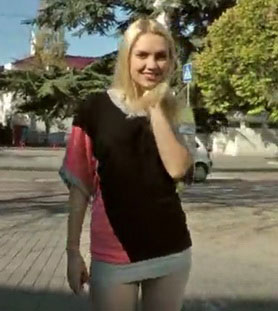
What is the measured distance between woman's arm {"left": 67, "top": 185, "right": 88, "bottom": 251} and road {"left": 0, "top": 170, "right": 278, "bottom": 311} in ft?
12.3

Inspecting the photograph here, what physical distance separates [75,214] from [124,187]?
245 mm

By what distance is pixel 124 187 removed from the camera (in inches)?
125

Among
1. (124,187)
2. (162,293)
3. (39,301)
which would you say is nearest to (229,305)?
(39,301)

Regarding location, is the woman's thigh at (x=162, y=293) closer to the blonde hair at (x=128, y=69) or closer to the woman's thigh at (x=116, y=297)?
the woman's thigh at (x=116, y=297)

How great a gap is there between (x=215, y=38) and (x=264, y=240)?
420 inches

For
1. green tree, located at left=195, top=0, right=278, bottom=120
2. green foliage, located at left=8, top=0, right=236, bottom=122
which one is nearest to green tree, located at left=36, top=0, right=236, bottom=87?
green foliage, located at left=8, top=0, right=236, bottom=122

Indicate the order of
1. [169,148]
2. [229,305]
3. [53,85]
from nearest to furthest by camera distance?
[169,148]
[229,305]
[53,85]

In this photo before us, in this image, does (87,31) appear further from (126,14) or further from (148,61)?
(148,61)

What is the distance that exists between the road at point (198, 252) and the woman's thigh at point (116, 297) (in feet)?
12.5

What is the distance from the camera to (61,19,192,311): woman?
319cm

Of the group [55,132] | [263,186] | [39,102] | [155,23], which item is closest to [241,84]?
[263,186]

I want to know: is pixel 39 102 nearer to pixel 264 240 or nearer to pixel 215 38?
pixel 215 38

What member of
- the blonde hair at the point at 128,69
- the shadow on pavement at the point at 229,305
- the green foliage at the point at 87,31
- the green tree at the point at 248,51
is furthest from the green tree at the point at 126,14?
the blonde hair at the point at 128,69

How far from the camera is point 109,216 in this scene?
3223 mm
